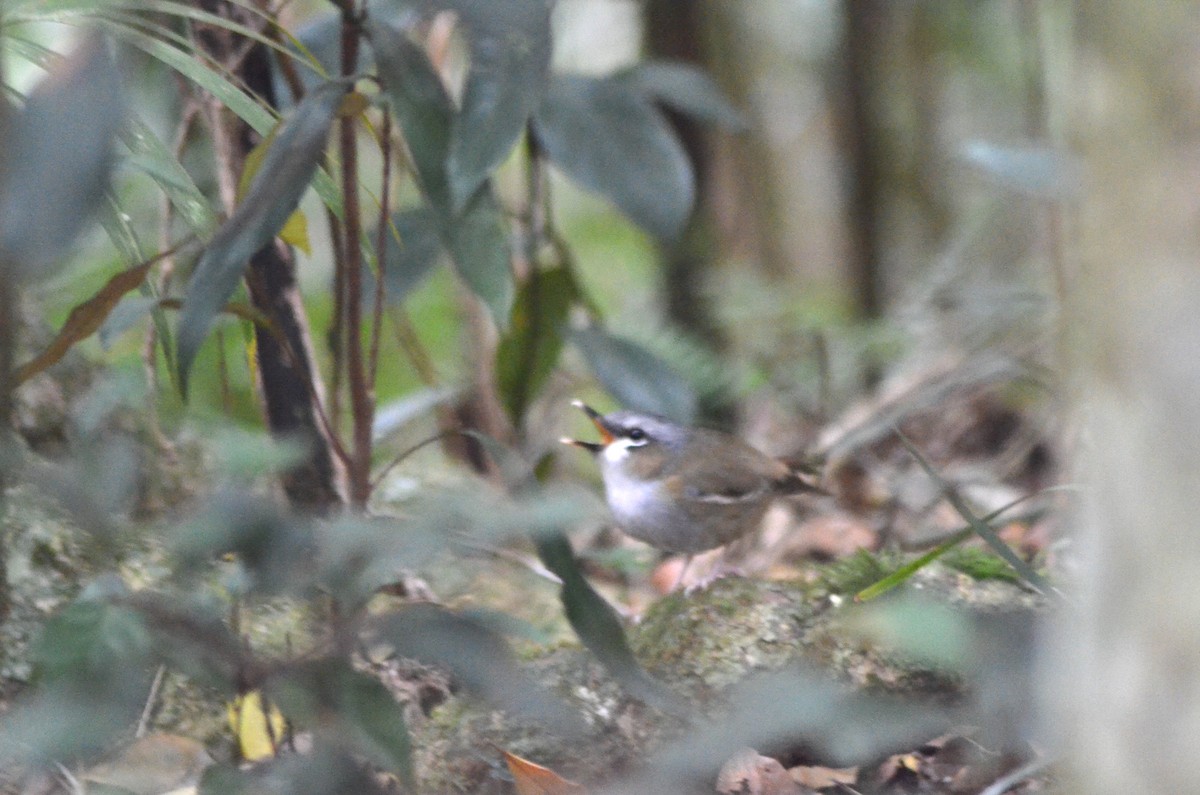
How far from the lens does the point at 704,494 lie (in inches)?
129

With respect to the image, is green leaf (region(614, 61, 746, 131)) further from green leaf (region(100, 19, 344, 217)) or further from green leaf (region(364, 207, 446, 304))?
green leaf (region(100, 19, 344, 217))

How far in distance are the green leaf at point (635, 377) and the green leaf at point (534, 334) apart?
16cm

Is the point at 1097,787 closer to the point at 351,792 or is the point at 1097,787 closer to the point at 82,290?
the point at 351,792

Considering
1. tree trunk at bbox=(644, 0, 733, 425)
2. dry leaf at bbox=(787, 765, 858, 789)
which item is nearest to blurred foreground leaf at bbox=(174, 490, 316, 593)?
dry leaf at bbox=(787, 765, 858, 789)

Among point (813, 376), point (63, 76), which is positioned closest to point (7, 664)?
point (63, 76)

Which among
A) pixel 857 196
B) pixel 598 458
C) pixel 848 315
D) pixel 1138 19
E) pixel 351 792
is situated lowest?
pixel 351 792

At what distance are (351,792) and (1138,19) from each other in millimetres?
1134

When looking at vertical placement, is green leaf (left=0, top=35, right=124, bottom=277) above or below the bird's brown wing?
below

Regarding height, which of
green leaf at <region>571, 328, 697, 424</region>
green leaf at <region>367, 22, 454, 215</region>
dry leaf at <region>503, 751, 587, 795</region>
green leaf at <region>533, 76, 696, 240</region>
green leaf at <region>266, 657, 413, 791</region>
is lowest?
dry leaf at <region>503, 751, 587, 795</region>

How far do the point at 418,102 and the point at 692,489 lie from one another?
4.61 ft

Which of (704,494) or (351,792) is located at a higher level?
(704,494)

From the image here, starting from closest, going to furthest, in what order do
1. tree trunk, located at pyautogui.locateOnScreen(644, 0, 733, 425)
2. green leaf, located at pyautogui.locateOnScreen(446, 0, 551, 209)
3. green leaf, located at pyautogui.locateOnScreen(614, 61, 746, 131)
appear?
green leaf, located at pyautogui.locateOnScreen(446, 0, 551, 209)
green leaf, located at pyautogui.locateOnScreen(614, 61, 746, 131)
tree trunk, located at pyautogui.locateOnScreen(644, 0, 733, 425)

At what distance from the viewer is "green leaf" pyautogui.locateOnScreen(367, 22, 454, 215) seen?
89.1 inches

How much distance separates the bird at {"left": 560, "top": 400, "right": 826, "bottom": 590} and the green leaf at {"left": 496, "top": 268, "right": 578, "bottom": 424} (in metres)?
0.30
